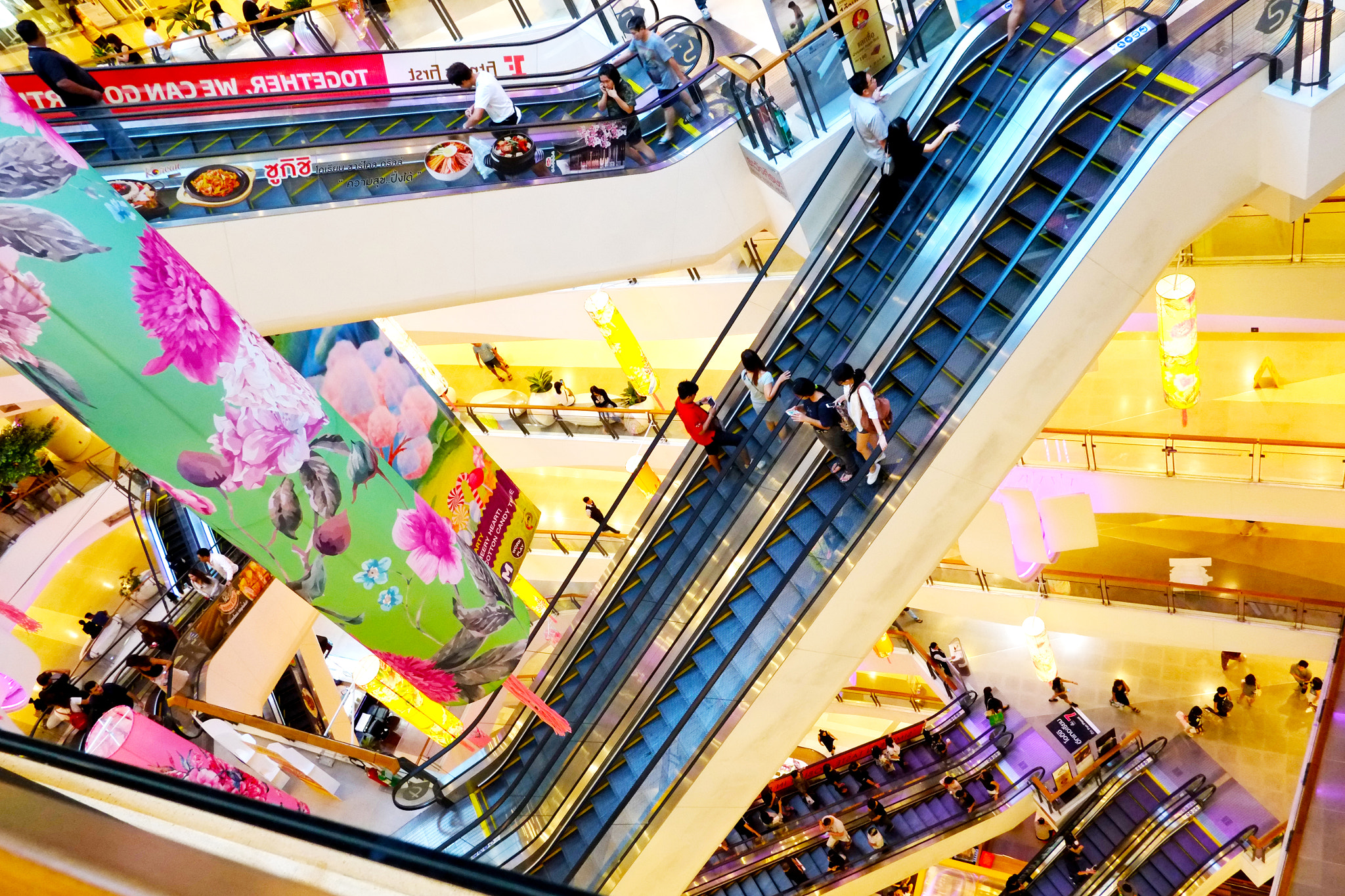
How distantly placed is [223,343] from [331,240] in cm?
286

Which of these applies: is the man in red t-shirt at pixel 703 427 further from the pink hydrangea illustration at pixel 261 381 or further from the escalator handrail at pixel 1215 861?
the escalator handrail at pixel 1215 861

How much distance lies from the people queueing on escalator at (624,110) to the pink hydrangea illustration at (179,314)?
181 inches

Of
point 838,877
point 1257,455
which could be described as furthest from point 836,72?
point 838,877

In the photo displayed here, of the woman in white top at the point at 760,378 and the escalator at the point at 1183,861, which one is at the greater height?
the woman in white top at the point at 760,378

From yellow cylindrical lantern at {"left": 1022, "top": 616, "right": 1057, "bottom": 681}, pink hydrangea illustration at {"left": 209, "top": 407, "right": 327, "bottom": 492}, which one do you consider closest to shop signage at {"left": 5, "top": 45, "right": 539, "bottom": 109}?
pink hydrangea illustration at {"left": 209, "top": 407, "right": 327, "bottom": 492}

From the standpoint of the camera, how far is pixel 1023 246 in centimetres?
714

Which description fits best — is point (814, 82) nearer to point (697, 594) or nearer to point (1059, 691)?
point (697, 594)

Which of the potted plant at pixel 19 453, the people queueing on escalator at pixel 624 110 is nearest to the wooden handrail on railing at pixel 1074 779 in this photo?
the people queueing on escalator at pixel 624 110

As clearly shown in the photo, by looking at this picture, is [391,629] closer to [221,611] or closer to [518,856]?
[518,856]

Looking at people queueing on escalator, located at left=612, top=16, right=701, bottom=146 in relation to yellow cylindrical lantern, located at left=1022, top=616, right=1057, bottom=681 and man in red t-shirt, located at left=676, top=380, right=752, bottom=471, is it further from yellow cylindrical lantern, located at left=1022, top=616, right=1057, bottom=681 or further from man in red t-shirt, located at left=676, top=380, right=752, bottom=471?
yellow cylindrical lantern, located at left=1022, top=616, right=1057, bottom=681

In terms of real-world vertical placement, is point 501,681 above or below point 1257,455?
above

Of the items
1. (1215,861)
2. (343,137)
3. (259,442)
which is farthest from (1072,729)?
(259,442)

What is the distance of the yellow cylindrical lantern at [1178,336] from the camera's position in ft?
26.9

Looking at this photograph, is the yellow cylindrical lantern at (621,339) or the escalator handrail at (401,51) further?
the yellow cylindrical lantern at (621,339)
